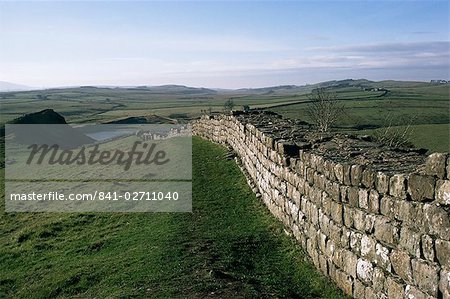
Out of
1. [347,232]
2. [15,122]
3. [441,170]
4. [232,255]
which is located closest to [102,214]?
[232,255]

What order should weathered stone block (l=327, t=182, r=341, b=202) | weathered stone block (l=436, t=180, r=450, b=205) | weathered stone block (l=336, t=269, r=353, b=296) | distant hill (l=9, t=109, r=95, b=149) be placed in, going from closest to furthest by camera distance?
weathered stone block (l=436, t=180, r=450, b=205) < weathered stone block (l=336, t=269, r=353, b=296) < weathered stone block (l=327, t=182, r=341, b=202) < distant hill (l=9, t=109, r=95, b=149)

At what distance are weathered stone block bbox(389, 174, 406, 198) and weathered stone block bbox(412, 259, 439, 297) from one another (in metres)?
1.16

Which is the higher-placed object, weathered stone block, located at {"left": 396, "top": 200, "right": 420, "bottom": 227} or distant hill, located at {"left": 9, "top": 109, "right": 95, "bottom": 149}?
weathered stone block, located at {"left": 396, "top": 200, "right": 420, "bottom": 227}

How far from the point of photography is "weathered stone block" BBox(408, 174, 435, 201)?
7759 mm

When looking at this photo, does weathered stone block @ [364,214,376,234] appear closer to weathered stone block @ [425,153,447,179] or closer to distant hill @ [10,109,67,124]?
weathered stone block @ [425,153,447,179]

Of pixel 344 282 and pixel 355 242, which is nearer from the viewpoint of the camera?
pixel 355 242

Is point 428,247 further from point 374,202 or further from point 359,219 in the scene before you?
point 359,219

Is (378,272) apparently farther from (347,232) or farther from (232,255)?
(232,255)

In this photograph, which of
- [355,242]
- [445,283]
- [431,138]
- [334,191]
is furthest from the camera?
[431,138]

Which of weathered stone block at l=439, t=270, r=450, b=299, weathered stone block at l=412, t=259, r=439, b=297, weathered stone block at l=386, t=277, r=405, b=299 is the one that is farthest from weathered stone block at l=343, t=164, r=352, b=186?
weathered stone block at l=439, t=270, r=450, b=299

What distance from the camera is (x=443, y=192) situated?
24.6 ft

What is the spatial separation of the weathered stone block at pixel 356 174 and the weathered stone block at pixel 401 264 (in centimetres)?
178

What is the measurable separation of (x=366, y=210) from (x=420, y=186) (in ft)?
6.12

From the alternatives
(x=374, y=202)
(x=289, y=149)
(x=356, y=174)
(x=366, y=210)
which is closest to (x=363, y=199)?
(x=366, y=210)
